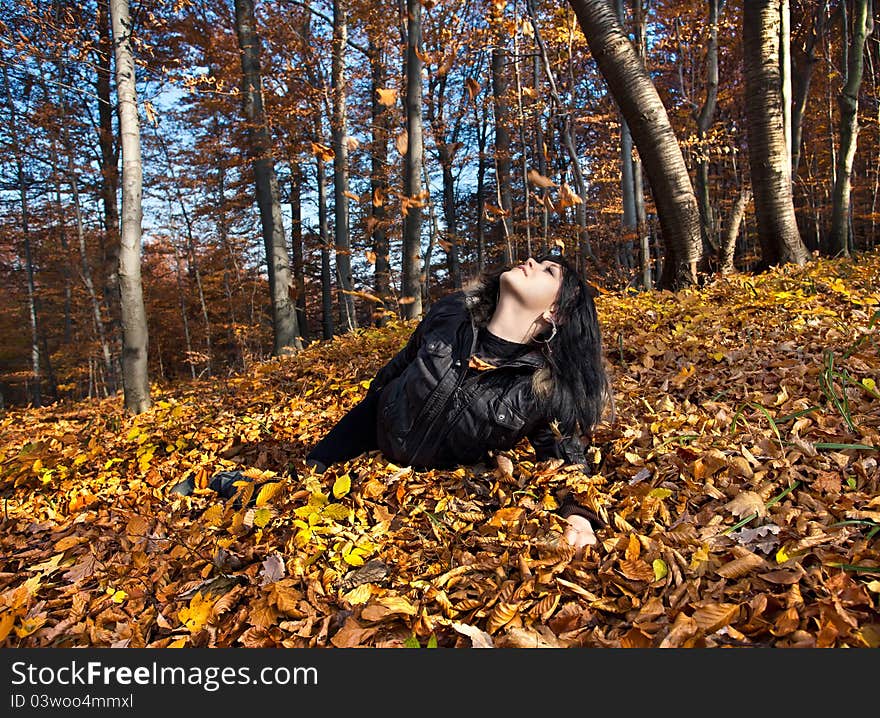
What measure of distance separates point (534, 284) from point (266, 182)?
8403 millimetres

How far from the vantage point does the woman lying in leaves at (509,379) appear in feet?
8.26

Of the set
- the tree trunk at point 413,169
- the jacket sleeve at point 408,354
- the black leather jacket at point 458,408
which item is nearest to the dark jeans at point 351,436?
the jacket sleeve at point 408,354

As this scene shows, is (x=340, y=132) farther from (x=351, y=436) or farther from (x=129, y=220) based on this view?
(x=351, y=436)

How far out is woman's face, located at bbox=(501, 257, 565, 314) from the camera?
8.18 feet

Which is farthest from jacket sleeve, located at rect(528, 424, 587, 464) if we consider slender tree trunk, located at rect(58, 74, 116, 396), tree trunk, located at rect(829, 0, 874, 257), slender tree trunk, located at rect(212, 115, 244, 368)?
slender tree trunk, located at rect(212, 115, 244, 368)

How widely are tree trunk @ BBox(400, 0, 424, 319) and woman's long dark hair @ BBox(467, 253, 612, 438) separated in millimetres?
4078

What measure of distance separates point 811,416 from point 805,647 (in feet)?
5.18

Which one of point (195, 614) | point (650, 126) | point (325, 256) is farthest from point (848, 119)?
point (325, 256)

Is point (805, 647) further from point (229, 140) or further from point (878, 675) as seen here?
point (229, 140)

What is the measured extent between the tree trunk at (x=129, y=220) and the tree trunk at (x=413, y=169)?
9.45 feet

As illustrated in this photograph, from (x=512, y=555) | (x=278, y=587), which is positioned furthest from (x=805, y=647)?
(x=278, y=587)

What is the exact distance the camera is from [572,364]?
8.59 ft

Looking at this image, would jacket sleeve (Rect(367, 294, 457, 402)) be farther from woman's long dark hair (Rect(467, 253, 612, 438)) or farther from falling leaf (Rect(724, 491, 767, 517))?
falling leaf (Rect(724, 491, 767, 517))

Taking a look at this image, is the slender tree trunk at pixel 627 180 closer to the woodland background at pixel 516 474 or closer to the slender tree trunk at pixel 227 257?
the woodland background at pixel 516 474
